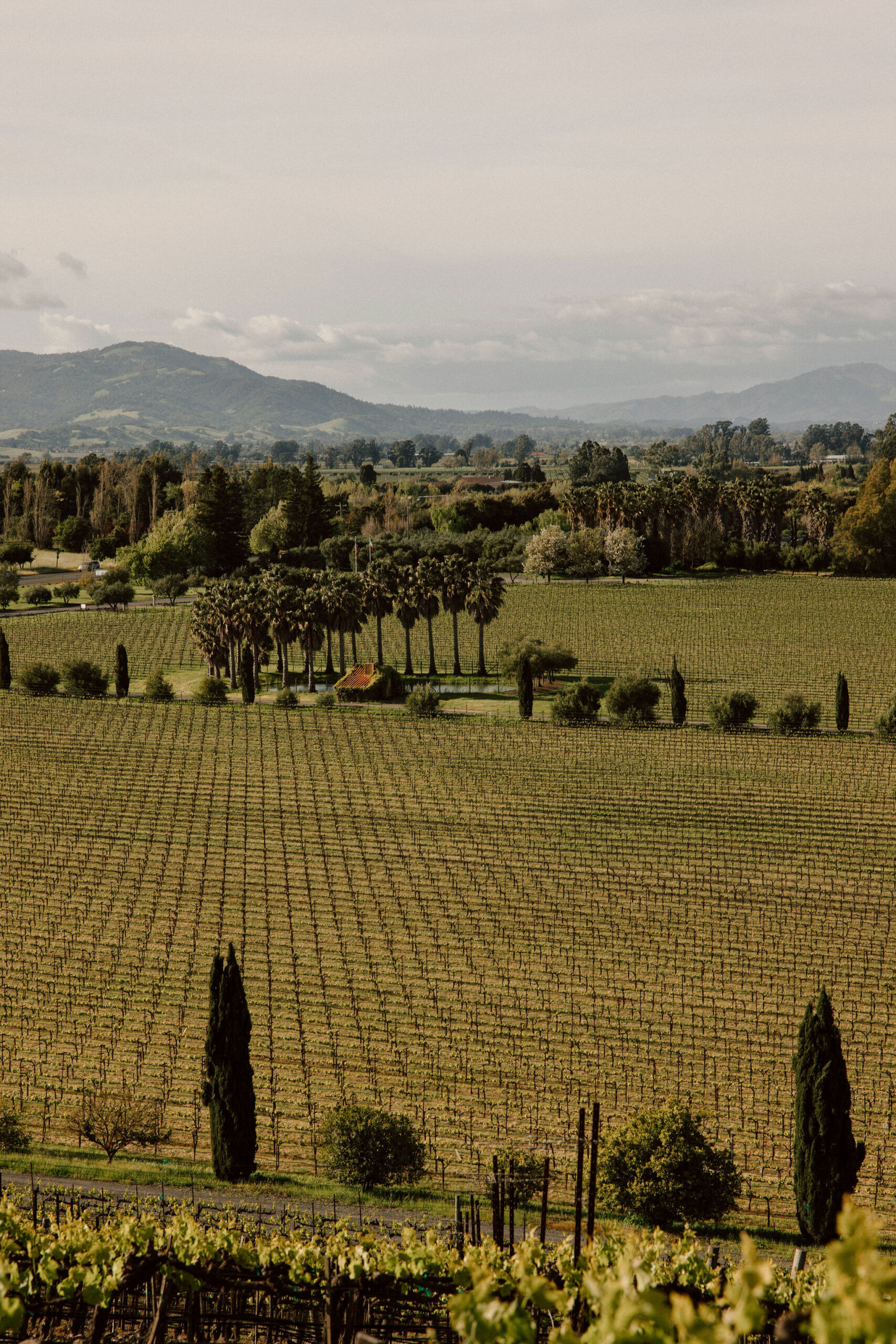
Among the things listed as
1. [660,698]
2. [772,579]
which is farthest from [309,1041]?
[772,579]

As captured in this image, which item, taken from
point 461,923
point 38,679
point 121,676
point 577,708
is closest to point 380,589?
point 121,676

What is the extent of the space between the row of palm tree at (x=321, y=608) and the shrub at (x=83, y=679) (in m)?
9.35

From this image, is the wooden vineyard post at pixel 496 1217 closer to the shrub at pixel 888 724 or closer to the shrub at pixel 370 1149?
the shrub at pixel 370 1149

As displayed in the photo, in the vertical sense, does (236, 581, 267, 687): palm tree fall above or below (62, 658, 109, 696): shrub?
above

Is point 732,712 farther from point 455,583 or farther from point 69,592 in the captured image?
point 69,592

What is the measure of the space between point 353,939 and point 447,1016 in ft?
25.9

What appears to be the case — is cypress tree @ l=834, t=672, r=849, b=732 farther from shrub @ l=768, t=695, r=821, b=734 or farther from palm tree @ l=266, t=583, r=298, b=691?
palm tree @ l=266, t=583, r=298, b=691

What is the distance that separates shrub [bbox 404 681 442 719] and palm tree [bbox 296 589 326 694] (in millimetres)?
11466

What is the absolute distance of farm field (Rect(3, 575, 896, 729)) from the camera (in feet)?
318

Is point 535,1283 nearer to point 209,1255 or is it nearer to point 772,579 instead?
point 209,1255

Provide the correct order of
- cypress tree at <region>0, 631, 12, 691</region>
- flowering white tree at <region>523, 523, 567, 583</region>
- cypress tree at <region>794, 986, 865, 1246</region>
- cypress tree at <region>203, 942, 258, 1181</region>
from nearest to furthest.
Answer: cypress tree at <region>794, 986, 865, 1246</region>, cypress tree at <region>203, 942, 258, 1181</region>, cypress tree at <region>0, 631, 12, 691</region>, flowering white tree at <region>523, 523, 567, 583</region>

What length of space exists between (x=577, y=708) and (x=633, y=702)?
14.2 ft

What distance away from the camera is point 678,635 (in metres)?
116

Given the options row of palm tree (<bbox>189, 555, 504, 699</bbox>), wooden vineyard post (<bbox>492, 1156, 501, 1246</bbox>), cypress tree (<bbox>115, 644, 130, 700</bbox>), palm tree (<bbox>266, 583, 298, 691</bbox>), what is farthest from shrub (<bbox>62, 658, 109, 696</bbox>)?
wooden vineyard post (<bbox>492, 1156, 501, 1246</bbox>)
